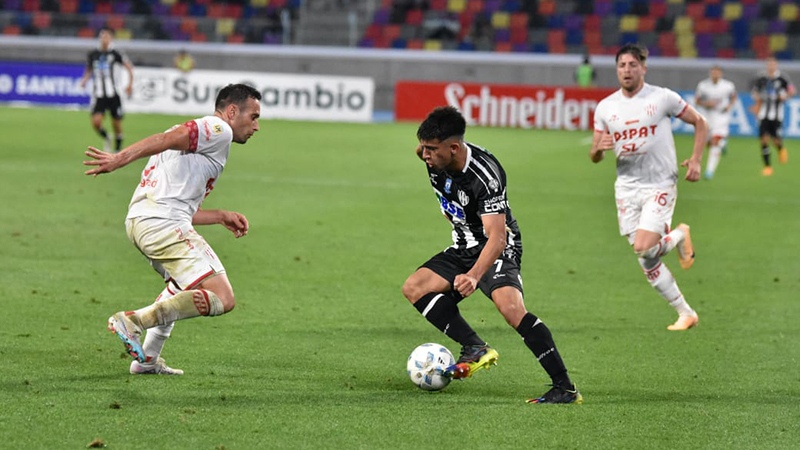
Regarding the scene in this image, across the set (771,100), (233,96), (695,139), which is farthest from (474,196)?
(771,100)

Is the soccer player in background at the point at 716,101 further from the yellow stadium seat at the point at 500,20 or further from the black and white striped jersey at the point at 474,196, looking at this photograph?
the black and white striped jersey at the point at 474,196

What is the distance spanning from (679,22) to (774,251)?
25293mm

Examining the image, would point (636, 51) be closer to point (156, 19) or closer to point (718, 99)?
point (718, 99)

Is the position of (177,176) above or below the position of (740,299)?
above

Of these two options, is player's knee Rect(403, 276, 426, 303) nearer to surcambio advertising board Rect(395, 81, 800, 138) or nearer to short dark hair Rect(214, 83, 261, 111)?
short dark hair Rect(214, 83, 261, 111)

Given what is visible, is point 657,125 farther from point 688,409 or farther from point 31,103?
point 31,103

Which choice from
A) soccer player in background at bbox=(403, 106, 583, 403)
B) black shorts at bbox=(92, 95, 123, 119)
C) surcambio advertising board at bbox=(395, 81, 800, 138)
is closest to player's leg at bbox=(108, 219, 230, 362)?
soccer player in background at bbox=(403, 106, 583, 403)

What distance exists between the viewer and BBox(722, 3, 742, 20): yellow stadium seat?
124 feet

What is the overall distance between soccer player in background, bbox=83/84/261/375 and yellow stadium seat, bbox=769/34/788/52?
32127 millimetres

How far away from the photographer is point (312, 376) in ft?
24.4

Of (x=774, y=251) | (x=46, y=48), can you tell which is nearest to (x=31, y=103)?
(x=46, y=48)

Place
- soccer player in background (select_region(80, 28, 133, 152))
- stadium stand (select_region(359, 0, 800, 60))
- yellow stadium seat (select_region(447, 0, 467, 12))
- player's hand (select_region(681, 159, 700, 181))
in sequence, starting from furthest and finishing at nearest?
yellow stadium seat (select_region(447, 0, 467, 12)) < stadium stand (select_region(359, 0, 800, 60)) < soccer player in background (select_region(80, 28, 133, 152)) < player's hand (select_region(681, 159, 700, 181))

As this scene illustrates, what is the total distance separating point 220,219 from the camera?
7.43 m

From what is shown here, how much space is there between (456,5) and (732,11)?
8.74 m
